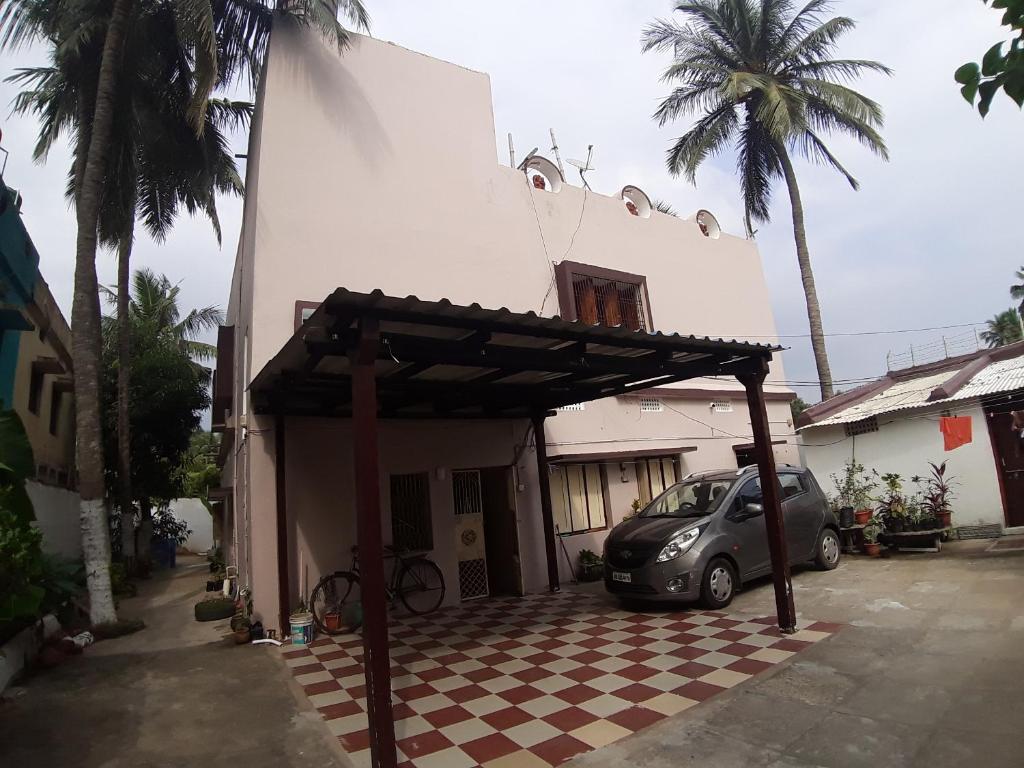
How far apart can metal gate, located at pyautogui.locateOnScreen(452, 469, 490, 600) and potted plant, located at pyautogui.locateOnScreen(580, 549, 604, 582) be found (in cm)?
168

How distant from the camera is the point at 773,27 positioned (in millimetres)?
14836

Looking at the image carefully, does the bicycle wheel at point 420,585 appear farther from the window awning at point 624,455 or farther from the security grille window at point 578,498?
the window awning at point 624,455

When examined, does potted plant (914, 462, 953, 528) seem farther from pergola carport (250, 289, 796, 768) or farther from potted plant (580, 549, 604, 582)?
pergola carport (250, 289, 796, 768)

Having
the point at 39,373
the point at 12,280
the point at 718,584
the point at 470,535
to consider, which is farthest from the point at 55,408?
the point at 718,584

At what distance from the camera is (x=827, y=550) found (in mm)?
8773

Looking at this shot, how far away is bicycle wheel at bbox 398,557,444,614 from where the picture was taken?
795 cm

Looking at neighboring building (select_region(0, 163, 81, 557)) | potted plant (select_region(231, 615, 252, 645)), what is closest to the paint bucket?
potted plant (select_region(231, 615, 252, 645))

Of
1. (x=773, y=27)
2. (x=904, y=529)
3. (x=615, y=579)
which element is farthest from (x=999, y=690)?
(x=773, y=27)

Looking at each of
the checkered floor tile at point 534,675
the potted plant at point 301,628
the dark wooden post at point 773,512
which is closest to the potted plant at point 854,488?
the dark wooden post at point 773,512

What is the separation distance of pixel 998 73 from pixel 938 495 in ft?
36.2

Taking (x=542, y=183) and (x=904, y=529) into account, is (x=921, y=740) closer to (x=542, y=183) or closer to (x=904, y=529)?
(x=904, y=529)

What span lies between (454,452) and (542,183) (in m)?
5.60

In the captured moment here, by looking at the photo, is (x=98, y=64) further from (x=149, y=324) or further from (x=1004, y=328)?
(x=1004, y=328)

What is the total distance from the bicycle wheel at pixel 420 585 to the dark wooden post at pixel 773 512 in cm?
448
